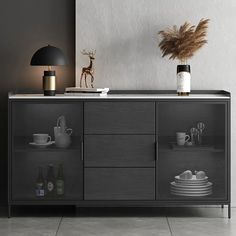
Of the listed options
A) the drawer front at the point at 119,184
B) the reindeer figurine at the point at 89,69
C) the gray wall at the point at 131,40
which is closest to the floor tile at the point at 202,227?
the drawer front at the point at 119,184

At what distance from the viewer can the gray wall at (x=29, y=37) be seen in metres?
5.56

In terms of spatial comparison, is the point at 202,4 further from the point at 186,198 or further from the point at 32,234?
the point at 32,234

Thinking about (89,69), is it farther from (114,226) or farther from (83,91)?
(114,226)

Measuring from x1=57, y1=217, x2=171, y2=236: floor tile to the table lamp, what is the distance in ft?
3.06

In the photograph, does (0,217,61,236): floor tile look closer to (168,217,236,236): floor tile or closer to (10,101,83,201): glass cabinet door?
(10,101,83,201): glass cabinet door

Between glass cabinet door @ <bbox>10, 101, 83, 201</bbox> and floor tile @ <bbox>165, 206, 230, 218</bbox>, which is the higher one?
glass cabinet door @ <bbox>10, 101, 83, 201</bbox>

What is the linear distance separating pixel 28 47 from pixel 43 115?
53 centimetres

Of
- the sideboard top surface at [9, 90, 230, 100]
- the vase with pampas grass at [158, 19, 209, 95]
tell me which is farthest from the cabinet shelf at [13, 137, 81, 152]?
the vase with pampas grass at [158, 19, 209, 95]

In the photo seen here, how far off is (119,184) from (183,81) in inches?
33.9

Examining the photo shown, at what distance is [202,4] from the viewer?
552 centimetres

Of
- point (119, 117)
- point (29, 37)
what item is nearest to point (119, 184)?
point (119, 117)

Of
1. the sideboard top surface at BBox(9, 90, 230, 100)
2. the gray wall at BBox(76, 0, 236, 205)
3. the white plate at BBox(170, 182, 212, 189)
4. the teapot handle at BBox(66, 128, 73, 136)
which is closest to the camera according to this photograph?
the sideboard top surface at BBox(9, 90, 230, 100)

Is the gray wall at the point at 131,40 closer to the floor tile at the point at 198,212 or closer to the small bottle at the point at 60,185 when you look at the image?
the floor tile at the point at 198,212

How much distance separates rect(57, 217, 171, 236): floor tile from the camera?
4.85m
